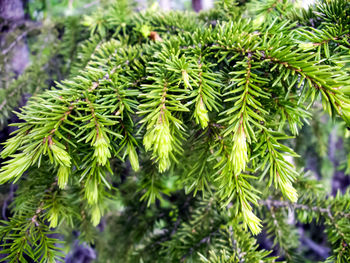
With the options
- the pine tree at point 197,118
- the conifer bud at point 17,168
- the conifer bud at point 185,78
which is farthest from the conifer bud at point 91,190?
the conifer bud at point 185,78

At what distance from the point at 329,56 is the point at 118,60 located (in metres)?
0.55

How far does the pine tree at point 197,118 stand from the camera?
480 millimetres

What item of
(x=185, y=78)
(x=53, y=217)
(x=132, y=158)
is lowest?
(x=53, y=217)

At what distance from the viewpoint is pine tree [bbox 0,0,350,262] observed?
48cm

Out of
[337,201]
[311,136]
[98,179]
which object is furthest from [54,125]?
[311,136]

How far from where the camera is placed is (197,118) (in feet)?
1.58

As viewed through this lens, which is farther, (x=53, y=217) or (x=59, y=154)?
(x=53, y=217)

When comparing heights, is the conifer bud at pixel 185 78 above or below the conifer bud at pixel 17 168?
above

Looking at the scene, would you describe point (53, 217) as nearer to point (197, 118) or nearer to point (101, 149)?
point (101, 149)

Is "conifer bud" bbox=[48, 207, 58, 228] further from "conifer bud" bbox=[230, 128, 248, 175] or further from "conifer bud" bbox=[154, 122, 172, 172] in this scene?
"conifer bud" bbox=[230, 128, 248, 175]

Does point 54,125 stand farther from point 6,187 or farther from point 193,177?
point 6,187

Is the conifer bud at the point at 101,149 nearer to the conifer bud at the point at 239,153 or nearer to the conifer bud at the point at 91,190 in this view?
the conifer bud at the point at 91,190

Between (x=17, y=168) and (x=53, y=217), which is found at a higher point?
(x=17, y=168)

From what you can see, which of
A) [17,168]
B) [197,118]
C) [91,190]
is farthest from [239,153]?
[17,168]
